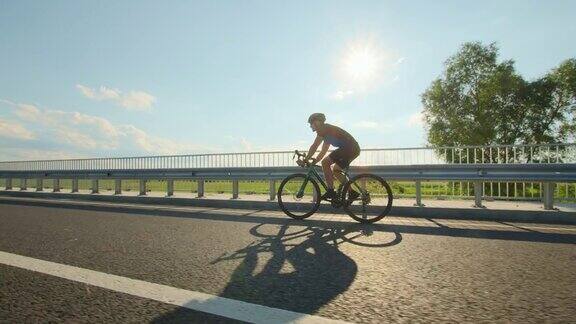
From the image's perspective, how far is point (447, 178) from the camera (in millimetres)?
9219

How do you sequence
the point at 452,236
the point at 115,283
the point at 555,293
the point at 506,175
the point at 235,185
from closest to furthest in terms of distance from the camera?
the point at 555,293
the point at 115,283
the point at 452,236
the point at 506,175
the point at 235,185

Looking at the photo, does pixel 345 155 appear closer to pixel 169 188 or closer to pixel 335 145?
pixel 335 145

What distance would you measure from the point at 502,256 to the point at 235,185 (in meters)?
8.59

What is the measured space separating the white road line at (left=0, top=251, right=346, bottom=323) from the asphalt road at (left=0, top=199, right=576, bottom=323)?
0.31ft

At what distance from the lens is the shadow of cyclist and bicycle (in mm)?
3039

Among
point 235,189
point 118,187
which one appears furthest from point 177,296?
point 118,187

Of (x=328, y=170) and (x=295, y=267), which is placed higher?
(x=328, y=170)

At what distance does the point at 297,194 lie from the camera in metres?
8.66

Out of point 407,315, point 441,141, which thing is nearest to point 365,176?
point 407,315

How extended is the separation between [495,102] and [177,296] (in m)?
46.0

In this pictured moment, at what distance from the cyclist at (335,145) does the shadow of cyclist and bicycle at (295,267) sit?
151 cm

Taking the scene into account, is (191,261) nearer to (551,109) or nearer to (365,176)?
(365,176)

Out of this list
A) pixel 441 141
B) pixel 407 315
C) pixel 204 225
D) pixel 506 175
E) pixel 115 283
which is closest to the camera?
pixel 407 315

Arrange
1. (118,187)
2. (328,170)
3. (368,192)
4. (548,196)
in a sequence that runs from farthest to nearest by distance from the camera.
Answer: (118,187) → (548,196) → (328,170) → (368,192)
